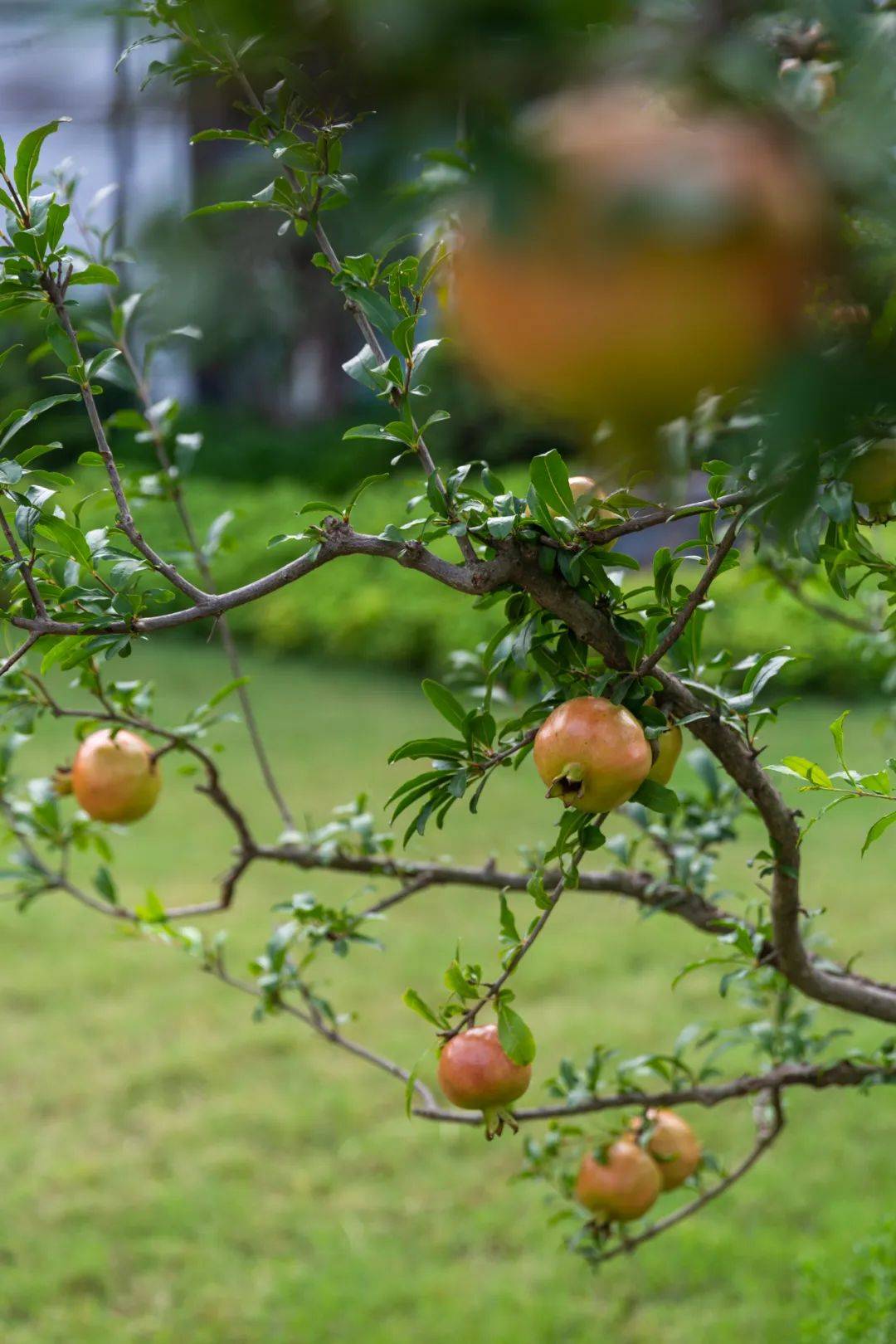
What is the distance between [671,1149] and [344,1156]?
1129 millimetres

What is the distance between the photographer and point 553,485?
0.70 m

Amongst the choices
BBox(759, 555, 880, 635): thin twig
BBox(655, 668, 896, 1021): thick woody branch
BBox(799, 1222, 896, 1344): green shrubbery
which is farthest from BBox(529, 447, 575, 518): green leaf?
BBox(799, 1222, 896, 1344): green shrubbery

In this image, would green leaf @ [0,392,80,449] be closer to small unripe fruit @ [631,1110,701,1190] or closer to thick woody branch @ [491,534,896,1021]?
thick woody branch @ [491,534,896,1021]

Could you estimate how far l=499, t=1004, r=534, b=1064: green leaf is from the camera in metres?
0.75

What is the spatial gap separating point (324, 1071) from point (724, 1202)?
84cm

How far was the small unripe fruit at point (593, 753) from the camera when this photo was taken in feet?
2.21

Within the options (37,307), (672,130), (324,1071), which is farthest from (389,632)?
(672,130)

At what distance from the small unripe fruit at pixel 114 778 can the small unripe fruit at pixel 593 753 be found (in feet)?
1.97

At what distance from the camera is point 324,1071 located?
2.61m

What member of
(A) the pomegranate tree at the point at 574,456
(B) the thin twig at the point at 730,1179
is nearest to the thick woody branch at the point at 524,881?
(A) the pomegranate tree at the point at 574,456

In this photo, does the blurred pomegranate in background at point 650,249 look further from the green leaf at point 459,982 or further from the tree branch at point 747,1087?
the tree branch at point 747,1087

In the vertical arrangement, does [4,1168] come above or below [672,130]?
above

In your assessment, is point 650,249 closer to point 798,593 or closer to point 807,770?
point 807,770

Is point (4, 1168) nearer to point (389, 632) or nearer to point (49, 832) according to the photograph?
point (49, 832)
